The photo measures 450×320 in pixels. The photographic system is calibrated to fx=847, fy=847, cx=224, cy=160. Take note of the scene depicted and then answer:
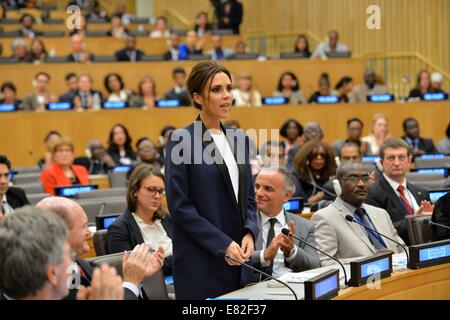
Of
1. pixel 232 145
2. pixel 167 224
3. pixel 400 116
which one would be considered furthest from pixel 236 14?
pixel 232 145

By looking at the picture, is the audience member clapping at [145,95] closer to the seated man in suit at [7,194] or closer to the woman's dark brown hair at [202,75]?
the seated man in suit at [7,194]

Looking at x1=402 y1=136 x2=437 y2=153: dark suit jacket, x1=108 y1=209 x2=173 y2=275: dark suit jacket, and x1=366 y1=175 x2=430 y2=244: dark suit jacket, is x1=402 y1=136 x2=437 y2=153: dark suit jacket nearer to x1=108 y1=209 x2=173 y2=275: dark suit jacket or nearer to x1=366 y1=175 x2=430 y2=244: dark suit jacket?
x1=366 y1=175 x2=430 y2=244: dark suit jacket

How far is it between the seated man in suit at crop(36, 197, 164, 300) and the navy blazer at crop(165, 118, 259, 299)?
0.21m

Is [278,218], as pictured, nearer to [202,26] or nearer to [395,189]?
[395,189]

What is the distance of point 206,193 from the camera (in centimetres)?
303

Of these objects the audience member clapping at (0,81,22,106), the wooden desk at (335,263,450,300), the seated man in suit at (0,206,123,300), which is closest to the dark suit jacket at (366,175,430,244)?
the wooden desk at (335,263,450,300)

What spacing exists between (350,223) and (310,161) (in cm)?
227

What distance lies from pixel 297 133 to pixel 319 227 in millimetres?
4820

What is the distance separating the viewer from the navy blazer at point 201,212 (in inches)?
118

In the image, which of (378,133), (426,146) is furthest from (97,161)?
(426,146)

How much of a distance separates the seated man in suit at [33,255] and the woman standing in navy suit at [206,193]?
1.00 metres

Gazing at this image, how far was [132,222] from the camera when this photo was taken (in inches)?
162
